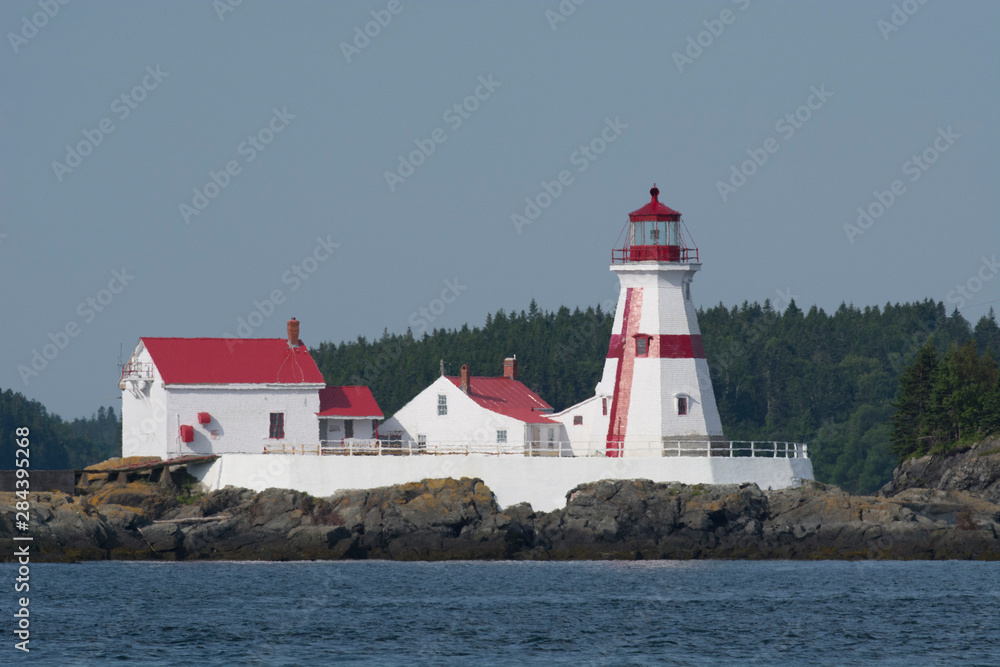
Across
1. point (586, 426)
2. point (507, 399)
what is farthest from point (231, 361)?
point (586, 426)

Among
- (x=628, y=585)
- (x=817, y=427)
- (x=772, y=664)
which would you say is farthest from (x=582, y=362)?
(x=772, y=664)

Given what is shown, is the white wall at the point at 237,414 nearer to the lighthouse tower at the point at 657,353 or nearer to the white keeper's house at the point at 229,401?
the white keeper's house at the point at 229,401

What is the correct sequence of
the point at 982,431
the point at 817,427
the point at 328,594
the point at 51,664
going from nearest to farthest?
the point at 51,664 < the point at 328,594 < the point at 982,431 < the point at 817,427

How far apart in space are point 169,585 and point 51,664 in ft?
36.4

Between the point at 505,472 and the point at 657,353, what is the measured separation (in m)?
6.30

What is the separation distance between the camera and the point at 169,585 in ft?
140

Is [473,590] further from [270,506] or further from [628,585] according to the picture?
[270,506]

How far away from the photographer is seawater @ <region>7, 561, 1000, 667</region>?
33281 millimetres

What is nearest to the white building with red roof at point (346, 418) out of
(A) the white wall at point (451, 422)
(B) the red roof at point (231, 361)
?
(A) the white wall at point (451, 422)

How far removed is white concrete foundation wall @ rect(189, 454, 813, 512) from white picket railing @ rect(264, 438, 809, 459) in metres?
0.52

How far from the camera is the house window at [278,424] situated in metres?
54.2

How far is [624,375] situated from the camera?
52.3 m

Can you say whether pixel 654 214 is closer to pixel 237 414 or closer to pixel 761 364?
pixel 237 414

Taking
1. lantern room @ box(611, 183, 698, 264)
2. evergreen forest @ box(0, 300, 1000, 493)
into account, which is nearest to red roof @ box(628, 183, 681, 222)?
lantern room @ box(611, 183, 698, 264)
